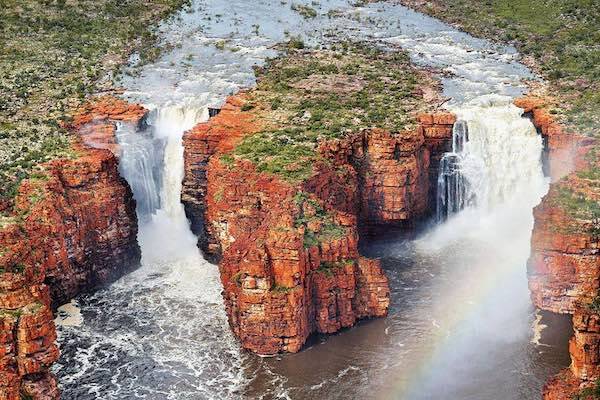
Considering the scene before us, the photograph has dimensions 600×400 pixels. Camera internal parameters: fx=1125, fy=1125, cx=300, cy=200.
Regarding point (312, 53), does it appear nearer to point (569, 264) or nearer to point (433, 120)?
point (433, 120)

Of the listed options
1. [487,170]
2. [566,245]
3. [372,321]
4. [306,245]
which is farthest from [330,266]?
[487,170]

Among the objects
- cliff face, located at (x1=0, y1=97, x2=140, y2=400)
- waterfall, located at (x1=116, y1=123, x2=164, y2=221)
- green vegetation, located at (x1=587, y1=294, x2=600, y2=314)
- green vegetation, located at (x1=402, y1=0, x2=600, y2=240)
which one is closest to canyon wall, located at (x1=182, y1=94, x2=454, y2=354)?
waterfall, located at (x1=116, y1=123, x2=164, y2=221)

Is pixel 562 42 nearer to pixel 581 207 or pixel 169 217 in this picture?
pixel 581 207

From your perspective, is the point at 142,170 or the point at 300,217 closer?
the point at 300,217

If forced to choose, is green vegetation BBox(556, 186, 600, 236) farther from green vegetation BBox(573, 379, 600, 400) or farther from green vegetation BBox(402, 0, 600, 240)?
green vegetation BBox(573, 379, 600, 400)

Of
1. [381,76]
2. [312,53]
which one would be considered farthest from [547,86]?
[312,53]

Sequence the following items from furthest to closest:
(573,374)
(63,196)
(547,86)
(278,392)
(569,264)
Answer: (547,86) < (63,196) < (569,264) < (278,392) < (573,374)
